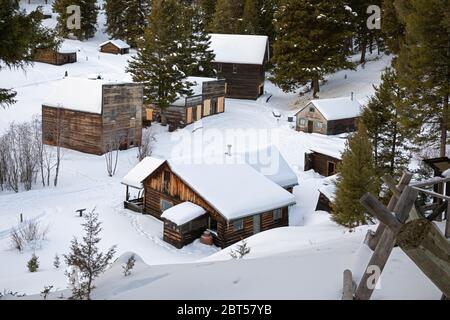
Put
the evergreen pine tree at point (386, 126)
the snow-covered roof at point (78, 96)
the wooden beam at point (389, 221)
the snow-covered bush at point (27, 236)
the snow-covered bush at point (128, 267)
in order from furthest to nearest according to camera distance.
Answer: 1. the snow-covered roof at point (78, 96)
2. the evergreen pine tree at point (386, 126)
3. the snow-covered bush at point (27, 236)
4. the snow-covered bush at point (128, 267)
5. the wooden beam at point (389, 221)

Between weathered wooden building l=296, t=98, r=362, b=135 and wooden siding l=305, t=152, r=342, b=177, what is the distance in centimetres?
740

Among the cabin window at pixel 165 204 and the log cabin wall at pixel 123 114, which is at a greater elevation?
the log cabin wall at pixel 123 114

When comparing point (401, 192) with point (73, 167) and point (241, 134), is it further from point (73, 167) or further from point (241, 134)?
point (241, 134)

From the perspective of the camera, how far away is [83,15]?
70.6m

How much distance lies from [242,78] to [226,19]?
13516mm

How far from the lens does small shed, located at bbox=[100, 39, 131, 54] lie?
219 ft

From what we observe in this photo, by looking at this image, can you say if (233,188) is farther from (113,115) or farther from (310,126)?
(310,126)

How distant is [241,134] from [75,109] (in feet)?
40.6

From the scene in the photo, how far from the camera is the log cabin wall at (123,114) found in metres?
35.8

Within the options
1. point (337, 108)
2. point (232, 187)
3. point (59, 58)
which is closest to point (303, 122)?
point (337, 108)

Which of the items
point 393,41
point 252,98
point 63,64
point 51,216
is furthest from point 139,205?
point 63,64

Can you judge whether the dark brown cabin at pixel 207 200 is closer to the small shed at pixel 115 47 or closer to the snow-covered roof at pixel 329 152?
the snow-covered roof at pixel 329 152

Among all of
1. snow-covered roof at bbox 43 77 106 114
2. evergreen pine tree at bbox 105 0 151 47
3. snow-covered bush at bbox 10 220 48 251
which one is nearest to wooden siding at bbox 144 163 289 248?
snow-covered bush at bbox 10 220 48 251

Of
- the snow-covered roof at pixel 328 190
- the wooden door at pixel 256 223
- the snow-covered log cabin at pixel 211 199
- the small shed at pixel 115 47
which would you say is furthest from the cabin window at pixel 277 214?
the small shed at pixel 115 47
